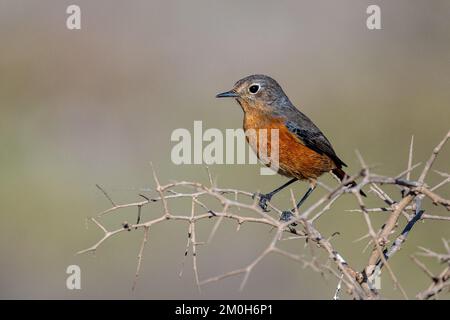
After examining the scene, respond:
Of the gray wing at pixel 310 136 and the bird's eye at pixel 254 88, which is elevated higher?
the bird's eye at pixel 254 88

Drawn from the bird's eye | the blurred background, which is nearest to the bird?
the bird's eye

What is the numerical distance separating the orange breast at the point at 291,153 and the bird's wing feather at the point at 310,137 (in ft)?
0.16

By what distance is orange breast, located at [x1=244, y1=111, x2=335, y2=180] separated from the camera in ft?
22.8

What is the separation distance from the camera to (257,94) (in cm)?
755

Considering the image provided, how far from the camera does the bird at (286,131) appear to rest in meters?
7.00

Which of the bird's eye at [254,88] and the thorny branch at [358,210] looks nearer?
the thorny branch at [358,210]

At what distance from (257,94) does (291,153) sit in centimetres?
83

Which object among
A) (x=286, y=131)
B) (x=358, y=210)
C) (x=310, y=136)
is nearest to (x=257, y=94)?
(x=286, y=131)

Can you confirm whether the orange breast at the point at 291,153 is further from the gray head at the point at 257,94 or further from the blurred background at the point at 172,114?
the blurred background at the point at 172,114

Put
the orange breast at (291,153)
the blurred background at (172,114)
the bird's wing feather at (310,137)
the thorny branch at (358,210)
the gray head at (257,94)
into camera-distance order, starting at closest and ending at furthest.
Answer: the thorny branch at (358,210), the orange breast at (291,153), the bird's wing feather at (310,137), the gray head at (257,94), the blurred background at (172,114)

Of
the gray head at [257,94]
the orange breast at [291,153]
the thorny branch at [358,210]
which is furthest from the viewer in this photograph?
the gray head at [257,94]

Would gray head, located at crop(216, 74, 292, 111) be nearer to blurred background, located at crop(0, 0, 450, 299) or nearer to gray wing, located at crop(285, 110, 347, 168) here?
gray wing, located at crop(285, 110, 347, 168)

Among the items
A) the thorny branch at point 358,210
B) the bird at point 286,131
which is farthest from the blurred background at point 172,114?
the thorny branch at point 358,210

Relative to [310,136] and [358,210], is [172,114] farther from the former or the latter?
[358,210]
